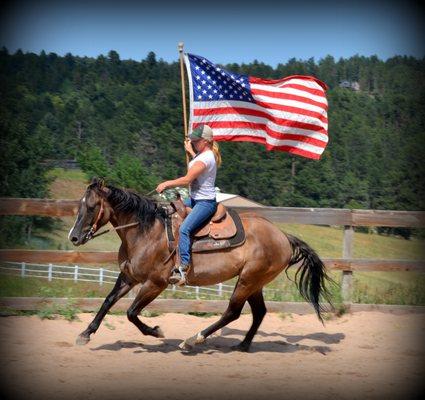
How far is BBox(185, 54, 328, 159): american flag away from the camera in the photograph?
8.68 meters

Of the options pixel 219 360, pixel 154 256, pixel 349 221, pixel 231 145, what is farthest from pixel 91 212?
pixel 231 145

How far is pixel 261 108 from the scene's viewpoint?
8828mm

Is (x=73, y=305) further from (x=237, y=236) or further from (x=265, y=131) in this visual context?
(x=265, y=131)

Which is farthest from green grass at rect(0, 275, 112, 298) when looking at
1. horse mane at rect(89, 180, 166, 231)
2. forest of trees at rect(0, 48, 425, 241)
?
forest of trees at rect(0, 48, 425, 241)

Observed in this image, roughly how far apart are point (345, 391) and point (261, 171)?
51.6 meters

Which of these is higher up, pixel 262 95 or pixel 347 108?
pixel 347 108

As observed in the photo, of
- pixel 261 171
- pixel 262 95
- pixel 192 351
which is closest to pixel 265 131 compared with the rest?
pixel 262 95

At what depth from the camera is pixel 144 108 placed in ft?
185

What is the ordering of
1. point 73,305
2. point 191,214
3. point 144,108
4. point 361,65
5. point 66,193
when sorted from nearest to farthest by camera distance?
point 191,214 < point 73,305 < point 66,193 < point 361,65 < point 144,108

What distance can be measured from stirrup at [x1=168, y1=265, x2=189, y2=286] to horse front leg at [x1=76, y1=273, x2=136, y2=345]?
56cm

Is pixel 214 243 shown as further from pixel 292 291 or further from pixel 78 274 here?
pixel 78 274

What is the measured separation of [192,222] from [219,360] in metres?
1.52

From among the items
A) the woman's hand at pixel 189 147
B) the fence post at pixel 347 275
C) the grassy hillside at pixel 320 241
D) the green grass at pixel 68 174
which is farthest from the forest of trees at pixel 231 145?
the woman's hand at pixel 189 147

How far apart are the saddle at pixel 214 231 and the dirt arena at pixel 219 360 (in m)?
1.22
